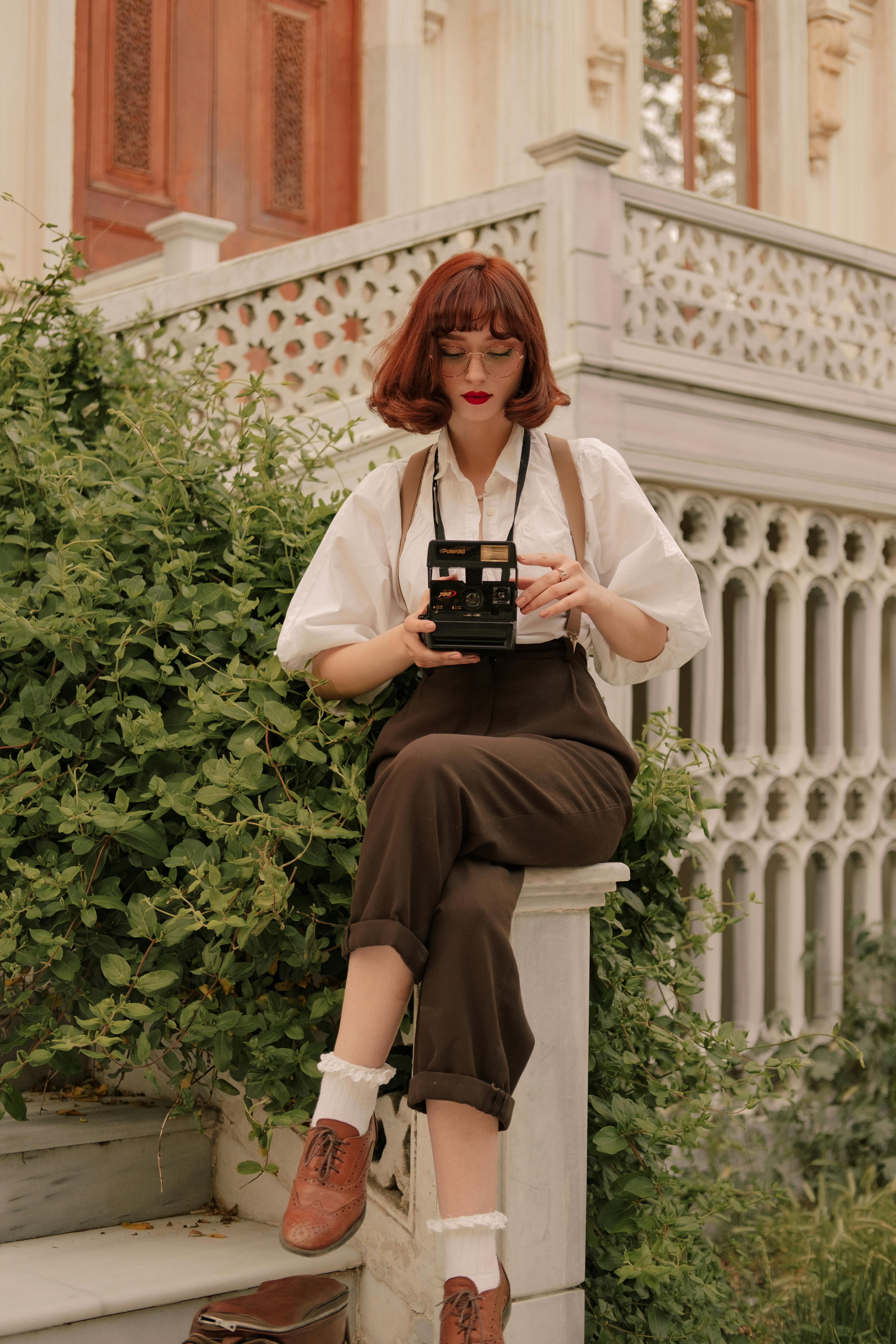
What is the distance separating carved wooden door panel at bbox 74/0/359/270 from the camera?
258 inches

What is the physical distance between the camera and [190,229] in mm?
5387

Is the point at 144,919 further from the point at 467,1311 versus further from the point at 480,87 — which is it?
the point at 480,87

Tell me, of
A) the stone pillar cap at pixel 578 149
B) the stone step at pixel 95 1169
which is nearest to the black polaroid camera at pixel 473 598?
the stone step at pixel 95 1169

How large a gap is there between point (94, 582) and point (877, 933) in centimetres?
391

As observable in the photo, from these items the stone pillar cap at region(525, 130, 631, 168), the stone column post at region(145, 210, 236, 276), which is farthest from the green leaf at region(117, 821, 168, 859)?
the stone column post at region(145, 210, 236, 276)

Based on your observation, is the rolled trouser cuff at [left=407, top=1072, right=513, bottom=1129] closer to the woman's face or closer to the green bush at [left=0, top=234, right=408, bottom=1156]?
the green bush at [left=0, top=234, right=408, bottom=1156]

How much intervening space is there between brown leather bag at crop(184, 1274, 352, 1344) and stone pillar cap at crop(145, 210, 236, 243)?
4.29 metres

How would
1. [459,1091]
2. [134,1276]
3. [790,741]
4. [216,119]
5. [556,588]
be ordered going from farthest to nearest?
1. [216,119]
2. [790,741]
3. [134,1276]
4. [556,588]
5. [459,1091]

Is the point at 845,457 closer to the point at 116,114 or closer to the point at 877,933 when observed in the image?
the point at 877,933

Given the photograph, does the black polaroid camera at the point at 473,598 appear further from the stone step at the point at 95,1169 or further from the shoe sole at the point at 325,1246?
the stone step at the point at 95,1169

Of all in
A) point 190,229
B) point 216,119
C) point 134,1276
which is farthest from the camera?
point 216,119

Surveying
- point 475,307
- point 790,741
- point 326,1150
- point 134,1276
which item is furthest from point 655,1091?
point 790,741

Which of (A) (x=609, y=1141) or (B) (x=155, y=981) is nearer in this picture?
(B) (x=155, y=981)

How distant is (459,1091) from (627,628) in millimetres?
808
